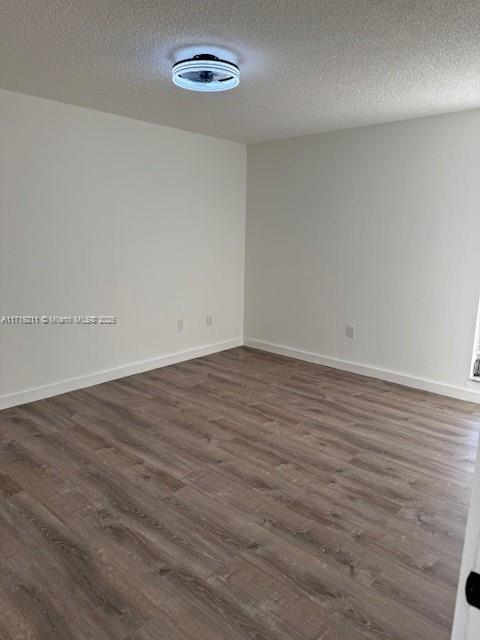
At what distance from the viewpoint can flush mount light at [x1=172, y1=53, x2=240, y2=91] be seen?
8.05 ft

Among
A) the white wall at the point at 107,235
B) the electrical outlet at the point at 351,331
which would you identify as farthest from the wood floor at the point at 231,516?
the electrical outlet at the point at 351,331

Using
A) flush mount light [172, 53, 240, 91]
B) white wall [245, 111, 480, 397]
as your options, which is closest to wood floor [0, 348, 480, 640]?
white wall [245, 111, 480, 397]

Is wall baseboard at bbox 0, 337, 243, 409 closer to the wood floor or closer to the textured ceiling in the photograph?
the wood floor

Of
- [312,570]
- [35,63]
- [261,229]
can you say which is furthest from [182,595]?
[261,229]

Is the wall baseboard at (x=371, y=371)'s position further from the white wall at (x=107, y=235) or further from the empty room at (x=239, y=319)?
the white wall at (x=107, y=235)

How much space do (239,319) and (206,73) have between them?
323 cm

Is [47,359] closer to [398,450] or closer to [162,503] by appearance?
[162,503]

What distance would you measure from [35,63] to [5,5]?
2.48 feet

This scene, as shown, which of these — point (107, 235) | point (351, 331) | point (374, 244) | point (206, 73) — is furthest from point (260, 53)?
point (351, 331)

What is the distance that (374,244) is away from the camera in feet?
14.1

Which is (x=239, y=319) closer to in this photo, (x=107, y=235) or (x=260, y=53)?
(x=107, y=235)

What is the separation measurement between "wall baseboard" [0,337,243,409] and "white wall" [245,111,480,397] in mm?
664

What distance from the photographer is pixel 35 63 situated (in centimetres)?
262

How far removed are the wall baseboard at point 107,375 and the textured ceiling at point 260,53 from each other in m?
2.23
